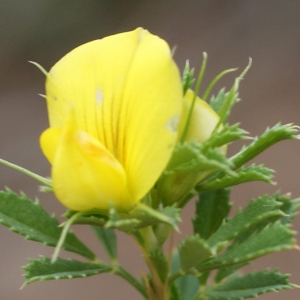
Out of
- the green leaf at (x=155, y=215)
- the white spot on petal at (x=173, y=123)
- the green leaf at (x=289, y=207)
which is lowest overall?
the green leaf at (x=155, y=215)

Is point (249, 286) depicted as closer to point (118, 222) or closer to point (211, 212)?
point (211, 212)

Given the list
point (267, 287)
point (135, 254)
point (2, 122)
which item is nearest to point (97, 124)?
point (267, 287)

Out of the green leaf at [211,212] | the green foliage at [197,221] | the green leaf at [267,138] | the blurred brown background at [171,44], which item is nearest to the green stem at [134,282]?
the green foliage at [197,221]

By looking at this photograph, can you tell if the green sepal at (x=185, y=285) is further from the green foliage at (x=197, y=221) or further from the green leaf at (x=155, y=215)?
the green leaf at (x=155, y=215)

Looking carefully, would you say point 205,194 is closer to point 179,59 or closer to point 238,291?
point 238,291

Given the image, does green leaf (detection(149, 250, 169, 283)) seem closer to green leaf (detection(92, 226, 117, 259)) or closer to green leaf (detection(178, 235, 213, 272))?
green leaf (detection(178, 235, 213, 272))
